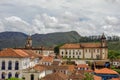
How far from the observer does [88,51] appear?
97.1 m

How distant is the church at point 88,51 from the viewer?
94.4m

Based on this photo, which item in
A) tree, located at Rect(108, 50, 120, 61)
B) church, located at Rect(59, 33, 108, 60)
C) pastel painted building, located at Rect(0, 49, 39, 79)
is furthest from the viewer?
church, located at Rect(59, 33, 108, 60)

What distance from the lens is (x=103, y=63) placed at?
8231cm

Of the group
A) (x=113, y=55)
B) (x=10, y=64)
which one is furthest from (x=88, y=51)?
(x=10, y=64)

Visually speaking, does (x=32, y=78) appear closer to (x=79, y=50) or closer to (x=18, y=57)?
(x=18, y=57)

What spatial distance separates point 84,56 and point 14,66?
45.6 m

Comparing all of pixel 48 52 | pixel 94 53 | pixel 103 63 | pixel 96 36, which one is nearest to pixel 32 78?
pixel 103 63

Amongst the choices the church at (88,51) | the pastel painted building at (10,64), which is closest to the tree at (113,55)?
the church at (88,51)

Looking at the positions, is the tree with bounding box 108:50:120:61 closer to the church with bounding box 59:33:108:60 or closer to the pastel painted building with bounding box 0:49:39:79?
the church with bounding box 59:33:108:60

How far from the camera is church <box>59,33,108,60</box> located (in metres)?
Result: 94.4

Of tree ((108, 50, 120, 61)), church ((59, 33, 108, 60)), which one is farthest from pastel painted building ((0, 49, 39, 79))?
church ((59, 33, 108, 60))

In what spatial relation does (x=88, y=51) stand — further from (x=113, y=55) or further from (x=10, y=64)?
(x=10, y=64)

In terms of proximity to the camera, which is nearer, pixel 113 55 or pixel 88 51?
pixel 113 55

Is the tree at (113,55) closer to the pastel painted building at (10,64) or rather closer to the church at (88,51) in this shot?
the church at (88,51)
